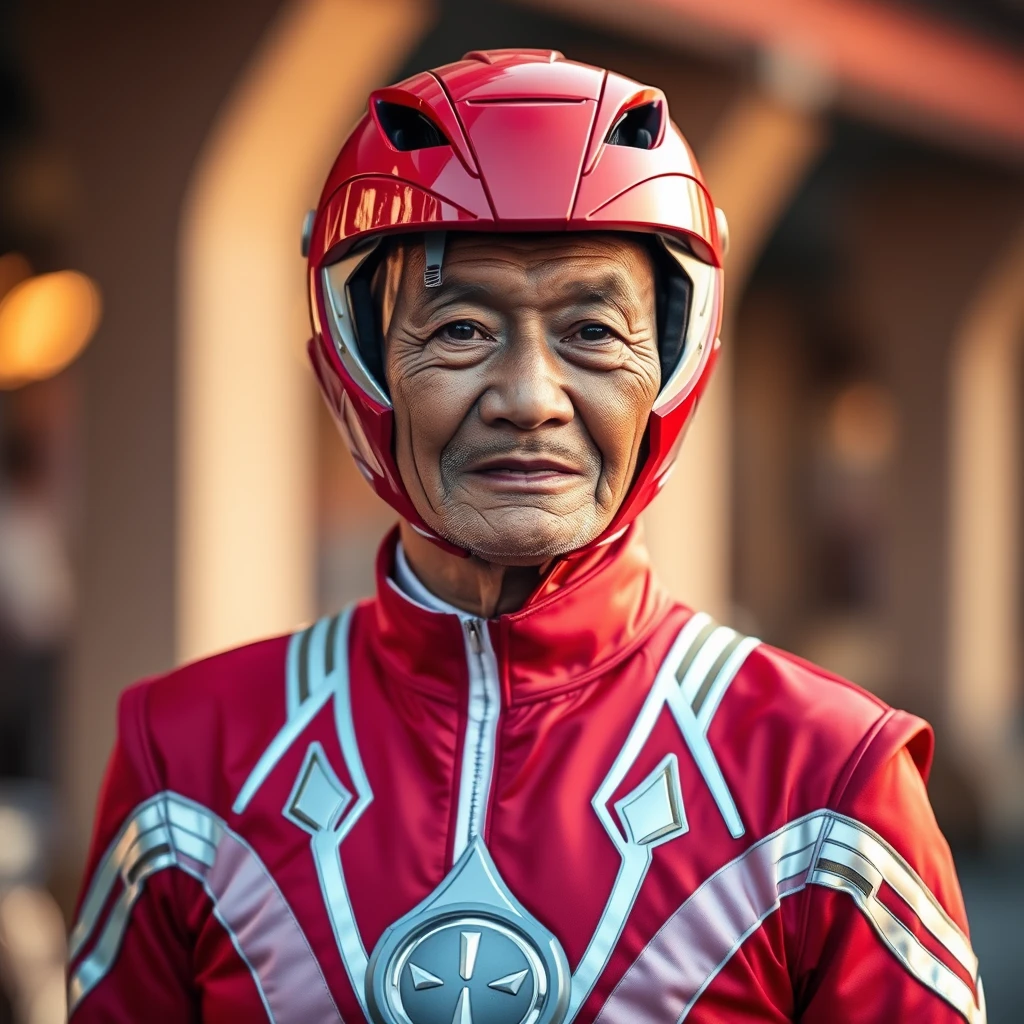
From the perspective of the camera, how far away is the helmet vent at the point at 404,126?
5.22 feet

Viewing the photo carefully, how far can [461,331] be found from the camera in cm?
147

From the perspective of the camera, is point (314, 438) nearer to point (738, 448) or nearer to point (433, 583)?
point (738, 448)

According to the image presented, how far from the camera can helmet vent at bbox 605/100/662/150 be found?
1.59 metres

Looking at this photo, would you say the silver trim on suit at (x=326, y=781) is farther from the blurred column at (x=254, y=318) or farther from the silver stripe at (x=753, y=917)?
the blurred column at (x=254, y=318)

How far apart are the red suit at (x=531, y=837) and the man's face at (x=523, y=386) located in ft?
0.34

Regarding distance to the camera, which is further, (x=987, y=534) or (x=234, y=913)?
(x=987, y=534)

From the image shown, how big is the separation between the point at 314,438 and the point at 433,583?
8.42m

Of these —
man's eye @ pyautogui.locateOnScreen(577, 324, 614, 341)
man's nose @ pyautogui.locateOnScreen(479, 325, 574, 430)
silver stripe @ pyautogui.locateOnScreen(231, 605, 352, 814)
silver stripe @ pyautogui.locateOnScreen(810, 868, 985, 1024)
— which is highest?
man's eye @ pyautogui.locateOnScreen(577, 324, 614, 341)

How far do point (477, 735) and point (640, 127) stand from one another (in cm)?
66

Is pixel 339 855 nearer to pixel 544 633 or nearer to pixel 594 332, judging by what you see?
pixel 544 633

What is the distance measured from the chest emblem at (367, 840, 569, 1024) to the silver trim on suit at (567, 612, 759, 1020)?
1.4 inches

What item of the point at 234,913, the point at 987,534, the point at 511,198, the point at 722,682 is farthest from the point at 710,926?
the point at 987,534

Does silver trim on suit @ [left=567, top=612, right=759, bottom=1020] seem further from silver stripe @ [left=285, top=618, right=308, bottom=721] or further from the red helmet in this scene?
silver stripe @ [left=285, top=618, right=308, bottom=721]

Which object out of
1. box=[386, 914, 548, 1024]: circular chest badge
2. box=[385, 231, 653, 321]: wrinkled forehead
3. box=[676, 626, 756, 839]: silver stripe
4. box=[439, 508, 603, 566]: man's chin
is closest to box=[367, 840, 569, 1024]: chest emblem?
box=[386, 914, 548, 1024]: circular chest badge
